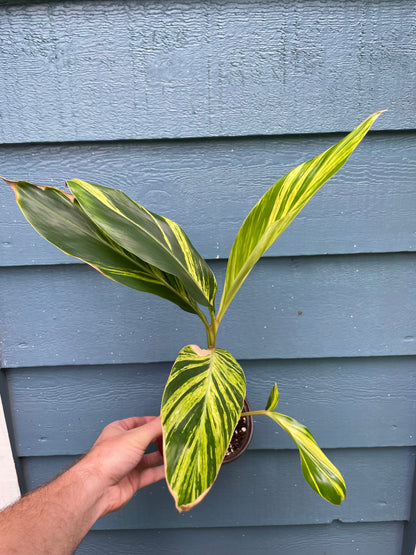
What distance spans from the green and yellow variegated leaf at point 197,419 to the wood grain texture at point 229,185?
0.29 meters

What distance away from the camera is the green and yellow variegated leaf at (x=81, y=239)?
457 millimetres

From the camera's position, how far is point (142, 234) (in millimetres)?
466

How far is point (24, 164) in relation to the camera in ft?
2.29

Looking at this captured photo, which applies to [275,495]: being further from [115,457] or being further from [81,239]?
[81,239]

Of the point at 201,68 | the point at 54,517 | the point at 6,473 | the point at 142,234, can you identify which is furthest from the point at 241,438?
the point at 201,68

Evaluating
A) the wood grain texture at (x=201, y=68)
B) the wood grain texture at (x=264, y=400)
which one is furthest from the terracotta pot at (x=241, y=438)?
the wood grain texture at (x=201, y=68)

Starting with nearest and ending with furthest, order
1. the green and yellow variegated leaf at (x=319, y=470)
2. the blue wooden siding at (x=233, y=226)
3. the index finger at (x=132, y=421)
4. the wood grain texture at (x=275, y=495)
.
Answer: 1. the green and yellow variegated leaf at (x=319, y=470)
2. the blue wooden siding at (x=233, y=226)
3. the index finger at (x=132, y=421)
4. the wood grain texture at (x=275, y=495)

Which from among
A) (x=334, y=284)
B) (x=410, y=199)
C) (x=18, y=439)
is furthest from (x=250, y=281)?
(x=18, y=439)

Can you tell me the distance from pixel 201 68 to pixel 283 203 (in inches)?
15.2

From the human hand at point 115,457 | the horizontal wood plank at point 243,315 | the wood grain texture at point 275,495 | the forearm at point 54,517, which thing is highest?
the horizontal wood plank at point 243,315

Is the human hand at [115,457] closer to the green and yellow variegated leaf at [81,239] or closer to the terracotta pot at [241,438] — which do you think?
the terracotta pot at [241,438]

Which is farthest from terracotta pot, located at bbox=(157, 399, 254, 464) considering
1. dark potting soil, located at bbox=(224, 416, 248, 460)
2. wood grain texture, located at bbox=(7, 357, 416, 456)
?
wood grain texture, located at bbox=(7, 357, 416, 456)

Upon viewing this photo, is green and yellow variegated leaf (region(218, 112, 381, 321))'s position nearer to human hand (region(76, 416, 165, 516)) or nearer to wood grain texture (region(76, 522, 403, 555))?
human hand (region(76, 416, 165, 516))

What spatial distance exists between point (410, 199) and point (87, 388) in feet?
2.62
